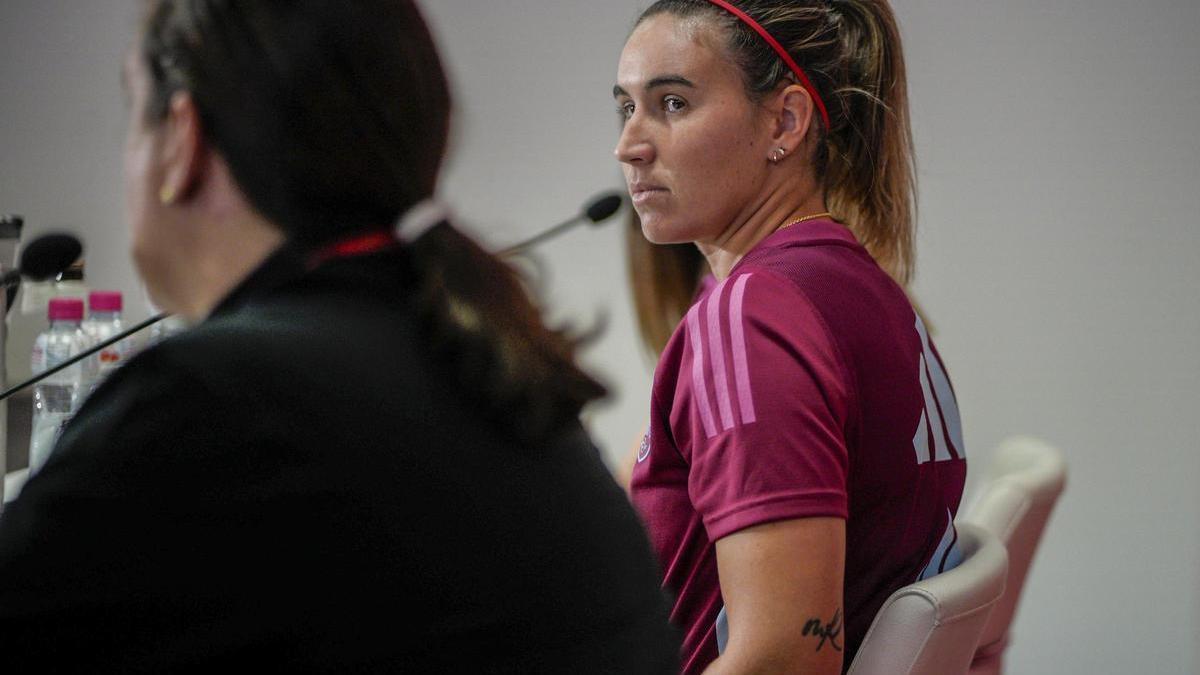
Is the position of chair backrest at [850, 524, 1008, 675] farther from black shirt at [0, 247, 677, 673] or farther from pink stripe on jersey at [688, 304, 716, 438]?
black shirt at [0, 247, 677, 673]

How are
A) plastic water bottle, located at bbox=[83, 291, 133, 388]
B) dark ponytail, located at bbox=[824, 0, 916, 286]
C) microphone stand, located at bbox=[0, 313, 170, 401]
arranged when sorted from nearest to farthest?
microphone stand, located at bbox=[0, 313, 170, 401], dark ponytail, located at bbox=[824, 0, 916, 286], plastic water bottle, located at bbox=[83, 291, 133, 388]

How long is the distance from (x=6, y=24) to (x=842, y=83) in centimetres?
225

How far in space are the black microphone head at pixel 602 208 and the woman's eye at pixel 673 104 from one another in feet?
0.96

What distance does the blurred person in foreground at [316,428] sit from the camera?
1.67ft

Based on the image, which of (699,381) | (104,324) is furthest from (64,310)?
(699,381)

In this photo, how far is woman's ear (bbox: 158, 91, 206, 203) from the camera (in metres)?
0.62

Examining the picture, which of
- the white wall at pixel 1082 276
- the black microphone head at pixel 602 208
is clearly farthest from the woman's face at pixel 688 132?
the white wall at pixel 1082 276

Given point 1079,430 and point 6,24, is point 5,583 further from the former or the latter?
point 6,24

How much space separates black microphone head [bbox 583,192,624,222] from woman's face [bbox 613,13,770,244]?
23 cm

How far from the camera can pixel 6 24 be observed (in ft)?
8.89

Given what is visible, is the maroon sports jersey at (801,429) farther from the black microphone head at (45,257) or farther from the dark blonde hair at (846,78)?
the black microphone head at (45,257)

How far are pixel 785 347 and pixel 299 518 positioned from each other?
0.51m

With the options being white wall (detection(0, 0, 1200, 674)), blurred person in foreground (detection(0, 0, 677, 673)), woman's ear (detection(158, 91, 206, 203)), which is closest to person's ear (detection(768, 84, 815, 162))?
blurred person in foreground (detection(0, 0, 677, 673))

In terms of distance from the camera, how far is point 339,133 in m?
0.61
